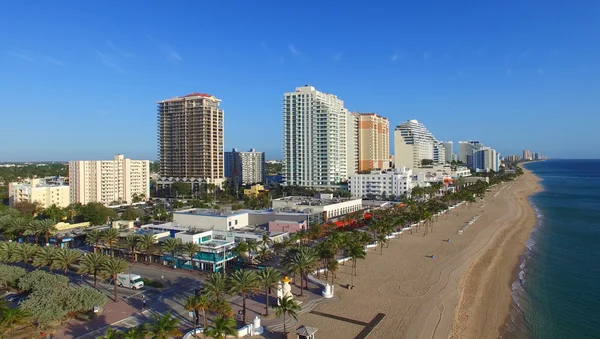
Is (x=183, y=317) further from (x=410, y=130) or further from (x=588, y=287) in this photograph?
(x=410, y=130)

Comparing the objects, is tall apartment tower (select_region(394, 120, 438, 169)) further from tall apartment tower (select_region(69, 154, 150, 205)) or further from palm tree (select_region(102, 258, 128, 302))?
palm tree (select_region(102, 258, 128, 302))

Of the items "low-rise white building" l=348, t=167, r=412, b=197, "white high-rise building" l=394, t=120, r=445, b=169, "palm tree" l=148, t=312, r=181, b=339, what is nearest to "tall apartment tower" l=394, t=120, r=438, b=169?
"white high-rise building" l=394, t=120, r=445, b=169

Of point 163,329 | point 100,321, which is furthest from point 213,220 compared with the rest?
point 163,329

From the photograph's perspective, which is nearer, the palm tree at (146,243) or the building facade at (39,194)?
the palm tree at (146,243)

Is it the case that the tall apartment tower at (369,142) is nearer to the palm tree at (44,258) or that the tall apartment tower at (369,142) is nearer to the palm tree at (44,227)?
the palm tree at (44,227)

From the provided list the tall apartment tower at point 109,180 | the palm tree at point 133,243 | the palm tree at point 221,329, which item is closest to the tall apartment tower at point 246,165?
the tall apartment tower at point 109,180

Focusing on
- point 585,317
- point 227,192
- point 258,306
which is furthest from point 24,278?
point 227,192
